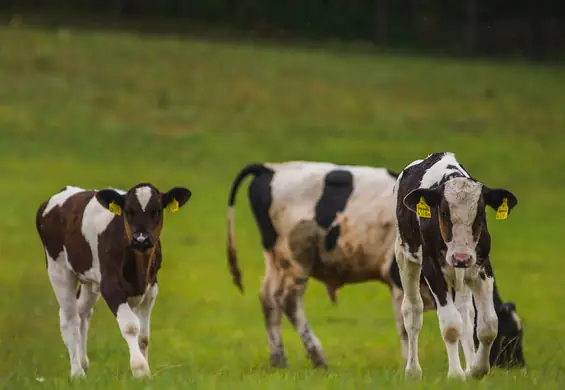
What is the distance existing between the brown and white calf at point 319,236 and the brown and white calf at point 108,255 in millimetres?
2128

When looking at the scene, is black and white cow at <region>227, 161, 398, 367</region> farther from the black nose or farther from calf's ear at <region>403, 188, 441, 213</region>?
calf's ear at <region>403, 188, 441, 213</region>

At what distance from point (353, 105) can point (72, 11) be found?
49.0 feet

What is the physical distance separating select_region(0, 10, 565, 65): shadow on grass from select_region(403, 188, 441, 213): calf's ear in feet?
120

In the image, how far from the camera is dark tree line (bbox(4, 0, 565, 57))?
159ft

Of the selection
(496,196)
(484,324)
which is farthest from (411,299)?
(496,196)

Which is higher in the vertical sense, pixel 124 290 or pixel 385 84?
pixel 124 290

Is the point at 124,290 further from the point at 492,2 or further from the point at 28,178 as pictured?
the point at 492,2

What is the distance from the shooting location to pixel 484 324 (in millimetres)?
9031

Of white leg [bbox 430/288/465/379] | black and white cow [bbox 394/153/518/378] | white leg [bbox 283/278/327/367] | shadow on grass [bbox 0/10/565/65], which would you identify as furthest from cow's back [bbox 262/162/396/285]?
shadow on grass [bbox 0/10/565/65]

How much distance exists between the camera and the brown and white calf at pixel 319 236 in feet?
42.3

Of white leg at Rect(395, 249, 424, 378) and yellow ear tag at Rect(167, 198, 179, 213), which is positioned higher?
yellow ear tag at Rect(167, 198, 179, 213)

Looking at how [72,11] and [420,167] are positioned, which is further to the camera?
[72,11]

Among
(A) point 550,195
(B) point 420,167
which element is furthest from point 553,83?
(B) point 420,167

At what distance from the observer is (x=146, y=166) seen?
1164 inches
